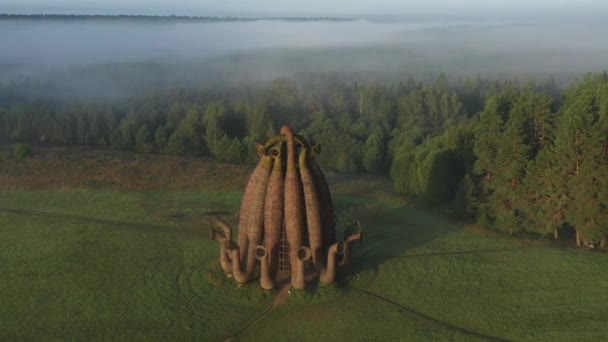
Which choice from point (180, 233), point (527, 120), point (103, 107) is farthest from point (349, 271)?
point (103, 107)

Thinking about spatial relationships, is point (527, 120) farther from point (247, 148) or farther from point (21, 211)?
point (247, 148)

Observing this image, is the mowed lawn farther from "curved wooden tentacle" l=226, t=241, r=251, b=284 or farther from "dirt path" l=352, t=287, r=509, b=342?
"curved wooden tentacle" l=226, t=241, r=251, b=284

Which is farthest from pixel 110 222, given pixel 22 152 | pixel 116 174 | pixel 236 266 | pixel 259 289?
pixel 22 152

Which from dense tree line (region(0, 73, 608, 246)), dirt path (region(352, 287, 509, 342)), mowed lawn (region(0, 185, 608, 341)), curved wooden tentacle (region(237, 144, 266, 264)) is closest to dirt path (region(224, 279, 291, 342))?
mowed lawn (region(0, 185, 608, 341))

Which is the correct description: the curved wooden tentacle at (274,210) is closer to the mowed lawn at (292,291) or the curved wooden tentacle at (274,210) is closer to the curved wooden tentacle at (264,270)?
the curved wooden tentacle at (264,270)

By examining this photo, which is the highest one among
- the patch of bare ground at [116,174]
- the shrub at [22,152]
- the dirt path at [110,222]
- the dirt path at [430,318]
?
the shrub at [22,152]

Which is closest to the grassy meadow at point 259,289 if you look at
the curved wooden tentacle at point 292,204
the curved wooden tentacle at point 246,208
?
the curved wooden tentacle at point 246,208

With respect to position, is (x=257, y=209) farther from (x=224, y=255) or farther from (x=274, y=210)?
(x=224, y=255)

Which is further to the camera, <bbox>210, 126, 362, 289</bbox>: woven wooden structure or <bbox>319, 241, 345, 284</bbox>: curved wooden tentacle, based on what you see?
<bbox>210, 126, 362, 289</bbox>: woven wooden structure
